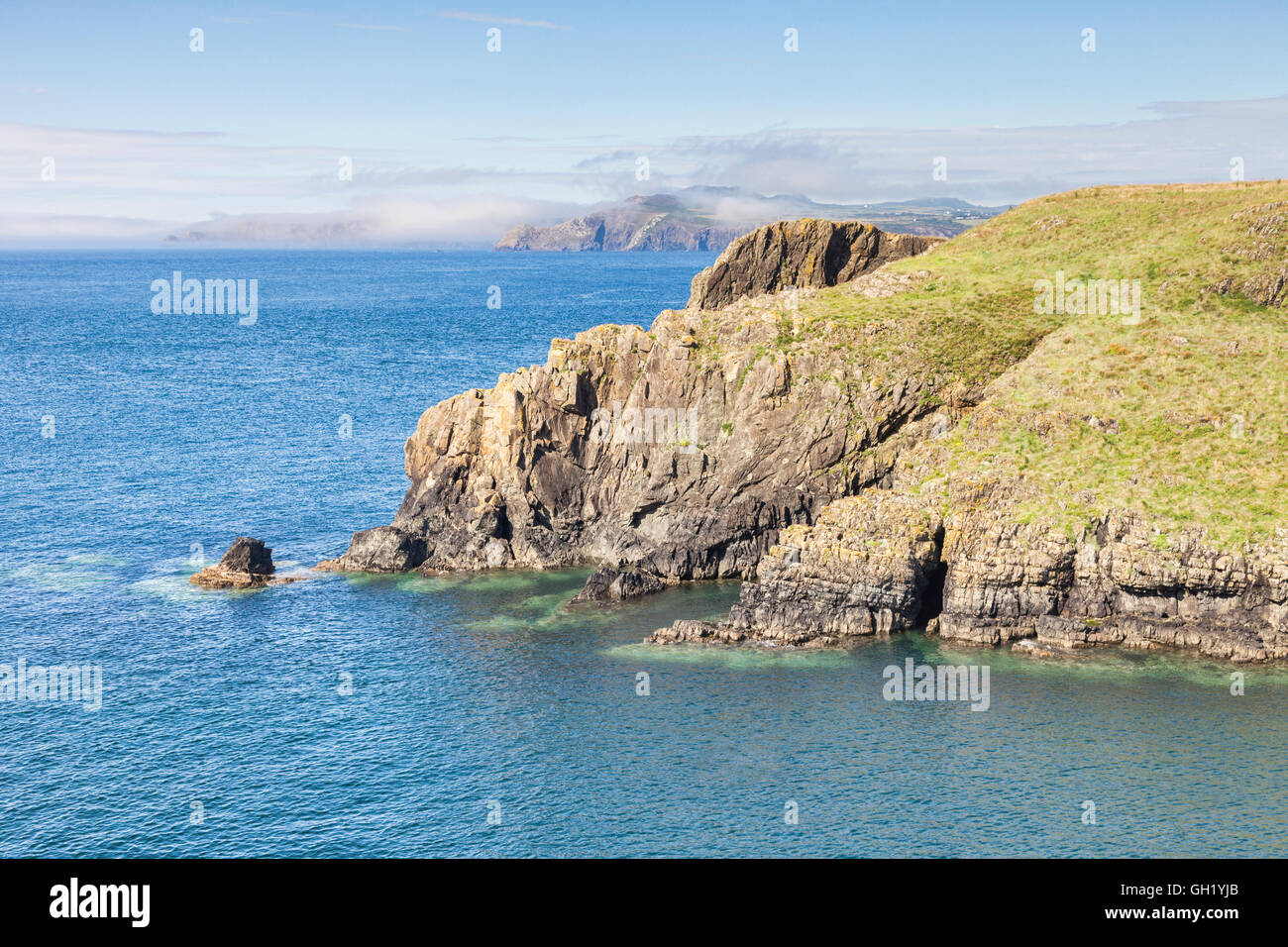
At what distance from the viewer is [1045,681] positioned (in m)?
70.8

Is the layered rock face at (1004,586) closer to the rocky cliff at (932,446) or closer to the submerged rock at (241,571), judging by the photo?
the rocky cliff at (932,446)

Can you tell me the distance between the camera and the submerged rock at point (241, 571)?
9362 cm

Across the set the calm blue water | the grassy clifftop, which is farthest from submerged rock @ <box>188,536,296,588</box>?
the grassy clifftop

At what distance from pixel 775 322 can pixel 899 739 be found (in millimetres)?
46102

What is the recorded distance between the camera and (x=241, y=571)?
94125 mm

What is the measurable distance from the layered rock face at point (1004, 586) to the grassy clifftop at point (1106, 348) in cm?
238

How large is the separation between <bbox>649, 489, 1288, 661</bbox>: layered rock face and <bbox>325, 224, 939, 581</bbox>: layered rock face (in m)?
9.46

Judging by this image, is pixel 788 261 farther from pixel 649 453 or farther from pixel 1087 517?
pixel 1087 517

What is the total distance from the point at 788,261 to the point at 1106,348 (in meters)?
33.2

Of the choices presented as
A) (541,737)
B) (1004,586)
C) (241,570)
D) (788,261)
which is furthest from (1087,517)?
(241,570)

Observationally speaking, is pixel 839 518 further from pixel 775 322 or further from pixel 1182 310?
pixel 1182 310

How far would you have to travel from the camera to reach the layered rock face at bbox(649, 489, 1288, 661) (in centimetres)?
7462

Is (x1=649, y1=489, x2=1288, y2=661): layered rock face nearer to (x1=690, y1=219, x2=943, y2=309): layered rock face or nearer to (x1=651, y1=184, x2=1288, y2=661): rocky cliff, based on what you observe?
(x1=651, y1=184, x2=1288, y2=661): rocky cliff

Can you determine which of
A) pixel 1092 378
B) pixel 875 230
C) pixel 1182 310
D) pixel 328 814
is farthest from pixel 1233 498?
pixel 328 814
